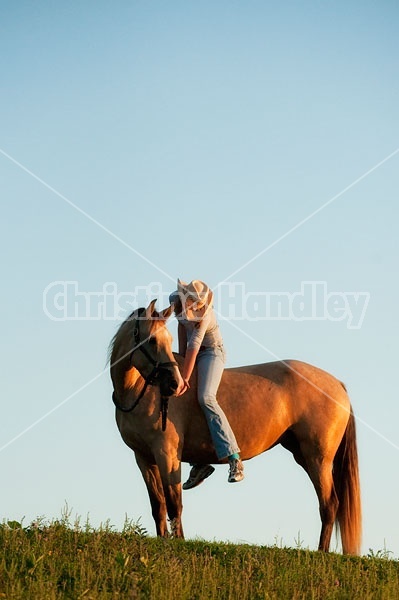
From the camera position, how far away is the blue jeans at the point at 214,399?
12.2 m

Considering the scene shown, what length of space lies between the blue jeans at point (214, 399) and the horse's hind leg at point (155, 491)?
0.82 meters

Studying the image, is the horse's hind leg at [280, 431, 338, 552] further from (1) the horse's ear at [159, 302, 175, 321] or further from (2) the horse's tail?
(1) the horse's ear at [159, 302, 175, 321]

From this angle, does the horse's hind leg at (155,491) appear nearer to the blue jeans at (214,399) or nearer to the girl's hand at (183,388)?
the blue jeans at (214,399)

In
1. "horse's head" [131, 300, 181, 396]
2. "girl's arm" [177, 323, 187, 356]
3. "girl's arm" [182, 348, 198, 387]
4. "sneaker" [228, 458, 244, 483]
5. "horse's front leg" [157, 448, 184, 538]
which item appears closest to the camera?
"horse's head" [131, 300, 181, 396]

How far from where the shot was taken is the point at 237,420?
12.8 metres

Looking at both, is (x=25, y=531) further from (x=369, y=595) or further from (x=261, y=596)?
(x=369, y=595)

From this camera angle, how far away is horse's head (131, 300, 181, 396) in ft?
38.0

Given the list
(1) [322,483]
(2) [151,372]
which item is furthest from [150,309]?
(1) [322,483]

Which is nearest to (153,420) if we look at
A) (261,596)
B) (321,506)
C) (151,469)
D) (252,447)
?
(151,469)

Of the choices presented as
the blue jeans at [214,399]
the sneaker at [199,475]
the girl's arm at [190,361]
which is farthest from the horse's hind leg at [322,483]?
the girl's arm at [190,361]

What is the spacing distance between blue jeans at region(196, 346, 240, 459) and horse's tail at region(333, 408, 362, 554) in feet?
5.88

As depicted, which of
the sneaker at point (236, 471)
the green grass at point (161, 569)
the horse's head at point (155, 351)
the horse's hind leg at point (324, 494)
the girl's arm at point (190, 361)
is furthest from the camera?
the horse's hind leg at point (324, 494)

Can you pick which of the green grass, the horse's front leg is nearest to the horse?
the horse's front leg

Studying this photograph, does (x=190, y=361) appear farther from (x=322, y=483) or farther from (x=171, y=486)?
(x=322, y=483)
